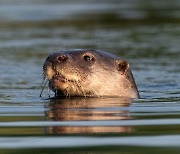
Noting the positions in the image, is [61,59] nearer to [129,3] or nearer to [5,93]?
[5,93]

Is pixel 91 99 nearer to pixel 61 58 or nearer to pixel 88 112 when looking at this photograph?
pixel 61 58

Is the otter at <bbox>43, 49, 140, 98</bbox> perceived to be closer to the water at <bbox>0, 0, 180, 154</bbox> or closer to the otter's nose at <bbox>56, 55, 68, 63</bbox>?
the otter's nose at <bbox>56, 55, 68, 63</bbox>

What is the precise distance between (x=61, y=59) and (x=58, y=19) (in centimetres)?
1385

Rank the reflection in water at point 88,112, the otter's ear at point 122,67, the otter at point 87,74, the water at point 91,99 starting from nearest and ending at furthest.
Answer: the water at point 91,99 → the reflection in water at point 88,112 → the otter at point 87,74 → the otter's ear at point 122,67

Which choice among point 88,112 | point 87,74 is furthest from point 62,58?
point 88,112

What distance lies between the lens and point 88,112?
7590 mm

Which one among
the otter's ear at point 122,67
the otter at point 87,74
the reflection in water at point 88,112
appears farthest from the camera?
the otter's ear at point 122,67

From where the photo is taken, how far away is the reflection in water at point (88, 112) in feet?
21.0

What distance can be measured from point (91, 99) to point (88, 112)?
1.13 meters

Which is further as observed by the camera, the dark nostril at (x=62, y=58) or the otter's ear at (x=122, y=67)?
the otter's ear at (x=122, y=67)

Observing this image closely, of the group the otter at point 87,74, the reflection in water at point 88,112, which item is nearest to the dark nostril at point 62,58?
the otter at point 87,74

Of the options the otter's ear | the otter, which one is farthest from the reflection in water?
the otter's ear

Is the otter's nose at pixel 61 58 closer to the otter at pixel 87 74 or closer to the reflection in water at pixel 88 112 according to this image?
the otter at pixel 87 74

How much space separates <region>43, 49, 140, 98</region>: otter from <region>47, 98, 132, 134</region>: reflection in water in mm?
154
